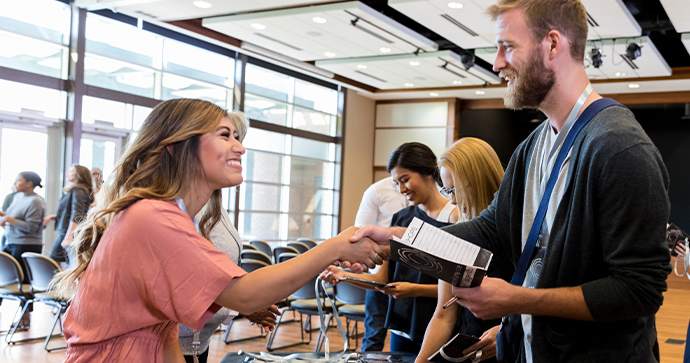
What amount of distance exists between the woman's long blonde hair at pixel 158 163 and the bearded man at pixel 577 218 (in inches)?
32.9

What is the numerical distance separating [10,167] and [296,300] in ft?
14.1

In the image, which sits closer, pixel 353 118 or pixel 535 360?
pixel 535 360

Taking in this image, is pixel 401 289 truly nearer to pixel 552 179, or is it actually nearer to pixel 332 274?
pixel 332 274

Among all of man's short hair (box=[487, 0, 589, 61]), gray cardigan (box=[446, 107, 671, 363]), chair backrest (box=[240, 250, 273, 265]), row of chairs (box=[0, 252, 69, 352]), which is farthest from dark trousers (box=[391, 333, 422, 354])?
row of chairs (box=[0, 252, 69, 352])

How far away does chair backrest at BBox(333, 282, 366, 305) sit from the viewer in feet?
18.3

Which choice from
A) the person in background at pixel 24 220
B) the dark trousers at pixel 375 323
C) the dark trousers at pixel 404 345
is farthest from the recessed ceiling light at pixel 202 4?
the dark trousers at pixel 404 345

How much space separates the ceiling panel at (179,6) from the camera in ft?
24.9

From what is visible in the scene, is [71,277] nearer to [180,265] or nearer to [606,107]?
[180,265]

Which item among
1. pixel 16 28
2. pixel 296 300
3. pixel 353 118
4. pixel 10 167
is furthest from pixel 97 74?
pixel 353 118

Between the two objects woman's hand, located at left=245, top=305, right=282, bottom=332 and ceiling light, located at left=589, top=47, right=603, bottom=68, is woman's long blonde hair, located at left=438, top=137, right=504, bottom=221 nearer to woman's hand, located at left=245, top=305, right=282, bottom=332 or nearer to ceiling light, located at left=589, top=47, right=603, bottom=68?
woman's hand, located at left=245, top=305, right=282, bottom=332

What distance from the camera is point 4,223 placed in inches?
263

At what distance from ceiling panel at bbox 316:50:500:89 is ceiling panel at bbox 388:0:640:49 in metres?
1.24

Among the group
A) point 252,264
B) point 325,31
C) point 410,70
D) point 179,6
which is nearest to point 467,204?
point 252,264

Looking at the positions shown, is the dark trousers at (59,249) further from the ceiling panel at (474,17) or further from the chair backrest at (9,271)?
the ceiling panel at (474,17)
